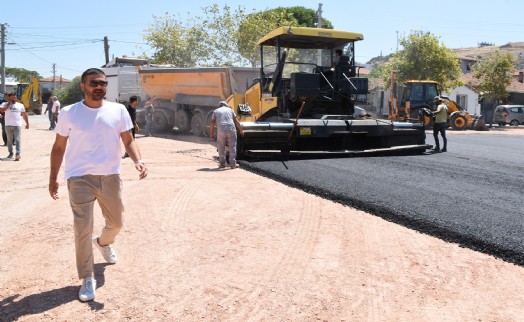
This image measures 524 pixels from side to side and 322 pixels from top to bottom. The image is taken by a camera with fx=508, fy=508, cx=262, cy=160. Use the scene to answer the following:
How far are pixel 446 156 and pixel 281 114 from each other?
3794 millimetres

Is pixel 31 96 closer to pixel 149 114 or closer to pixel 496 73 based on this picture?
pixel 149 114

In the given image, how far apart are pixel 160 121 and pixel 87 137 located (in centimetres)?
1515

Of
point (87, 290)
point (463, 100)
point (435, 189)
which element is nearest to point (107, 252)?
point (87, 290)

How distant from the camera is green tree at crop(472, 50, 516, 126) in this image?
3266 cm

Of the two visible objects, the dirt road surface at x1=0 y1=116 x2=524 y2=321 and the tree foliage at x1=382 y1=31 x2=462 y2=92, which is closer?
the dirt road surface at x1=0 y1=116 x2=524 y2=321

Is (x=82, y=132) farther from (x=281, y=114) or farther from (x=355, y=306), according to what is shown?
(x=281, y=114)

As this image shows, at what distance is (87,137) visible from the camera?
3.60 metres

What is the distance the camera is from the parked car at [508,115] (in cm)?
3212

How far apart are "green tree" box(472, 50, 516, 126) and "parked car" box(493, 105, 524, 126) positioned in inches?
53.3

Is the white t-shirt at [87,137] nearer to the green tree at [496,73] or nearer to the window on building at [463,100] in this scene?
the green tree at [496,73]

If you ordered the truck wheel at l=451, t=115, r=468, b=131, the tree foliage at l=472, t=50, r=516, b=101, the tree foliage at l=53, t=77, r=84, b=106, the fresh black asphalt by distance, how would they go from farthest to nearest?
the tree foliage at l=53, t=77, r=84, b=106
the tree foliage at l=472, t=50, r=516, b=101
the truck wheel at l=451, t=115, r=468, b=131
the fresh black asphalt

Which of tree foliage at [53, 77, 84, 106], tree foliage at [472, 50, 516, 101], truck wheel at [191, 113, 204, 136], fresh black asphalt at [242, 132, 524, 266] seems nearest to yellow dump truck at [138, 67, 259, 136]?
truck wheel at [191, 113, 204, 136]

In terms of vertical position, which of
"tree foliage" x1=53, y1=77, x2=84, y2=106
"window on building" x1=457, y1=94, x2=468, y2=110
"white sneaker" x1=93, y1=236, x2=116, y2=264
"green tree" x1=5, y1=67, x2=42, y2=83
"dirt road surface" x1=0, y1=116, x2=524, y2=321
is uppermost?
"green tree" x1=5, y1=67, x2=42, y2=83

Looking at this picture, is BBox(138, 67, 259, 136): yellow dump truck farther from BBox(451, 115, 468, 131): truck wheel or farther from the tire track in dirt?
BBox(451, 115, 468, 131): truck wheel
